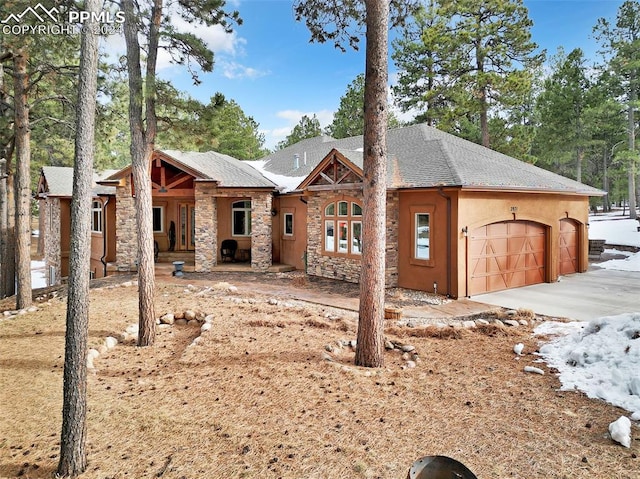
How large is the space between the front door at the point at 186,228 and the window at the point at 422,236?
10.9m

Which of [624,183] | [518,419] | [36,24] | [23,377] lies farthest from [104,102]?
[624,183]

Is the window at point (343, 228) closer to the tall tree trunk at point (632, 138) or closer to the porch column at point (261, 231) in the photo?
the porch column at point (261, 231)

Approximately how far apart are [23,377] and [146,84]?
4.80 m

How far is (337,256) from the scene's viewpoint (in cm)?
1355

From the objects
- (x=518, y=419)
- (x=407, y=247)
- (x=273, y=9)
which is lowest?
(x=518, y=419)

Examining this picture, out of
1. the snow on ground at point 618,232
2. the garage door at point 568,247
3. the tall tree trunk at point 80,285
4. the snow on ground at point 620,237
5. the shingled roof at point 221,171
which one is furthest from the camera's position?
the snow on ground at point 618,232

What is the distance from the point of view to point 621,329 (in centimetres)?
586

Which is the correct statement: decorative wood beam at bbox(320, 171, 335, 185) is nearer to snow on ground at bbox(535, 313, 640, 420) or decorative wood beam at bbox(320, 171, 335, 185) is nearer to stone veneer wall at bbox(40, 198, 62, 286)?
snow on ground at bbox(535, 313, 640, 420)

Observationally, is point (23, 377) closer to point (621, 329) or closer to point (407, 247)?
point (621, 329)

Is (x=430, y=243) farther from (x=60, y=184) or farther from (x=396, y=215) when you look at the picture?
(x=60, y=184)

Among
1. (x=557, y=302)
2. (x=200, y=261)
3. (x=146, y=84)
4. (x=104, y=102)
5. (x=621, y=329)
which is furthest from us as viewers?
(x=200, y=261)

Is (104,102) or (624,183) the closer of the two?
(104,102)

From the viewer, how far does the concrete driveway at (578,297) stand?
364 inches

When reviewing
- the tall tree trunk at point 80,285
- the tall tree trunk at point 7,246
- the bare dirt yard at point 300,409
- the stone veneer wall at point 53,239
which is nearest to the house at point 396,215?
the stone veneer wall at point 53,239
